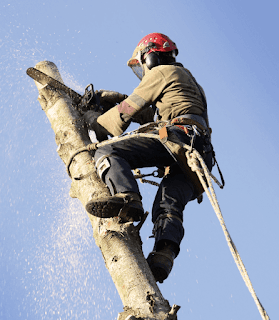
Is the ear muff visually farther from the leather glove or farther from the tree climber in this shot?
the leather glove

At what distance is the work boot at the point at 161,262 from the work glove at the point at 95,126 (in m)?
1.41

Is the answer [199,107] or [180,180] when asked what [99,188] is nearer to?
[180,180]

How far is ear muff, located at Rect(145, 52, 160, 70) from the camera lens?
4.35m

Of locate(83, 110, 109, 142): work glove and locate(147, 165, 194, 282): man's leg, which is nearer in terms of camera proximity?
locate(147, 165, 194, 282): man's leg

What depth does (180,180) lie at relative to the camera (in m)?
3.83

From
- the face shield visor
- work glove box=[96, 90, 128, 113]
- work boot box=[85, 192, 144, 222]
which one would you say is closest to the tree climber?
work boot box=[85, 192, 144, 222]

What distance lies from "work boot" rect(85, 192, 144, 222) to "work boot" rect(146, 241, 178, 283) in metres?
0.33

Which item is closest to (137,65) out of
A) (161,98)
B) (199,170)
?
(161,98)

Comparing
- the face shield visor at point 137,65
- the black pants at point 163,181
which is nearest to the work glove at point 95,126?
the black pants at point 163,181

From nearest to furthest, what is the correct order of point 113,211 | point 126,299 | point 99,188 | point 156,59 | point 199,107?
1. point 126,299
2. point 113,211
3. point 99,188
4. point 199,107
5. point 156,59

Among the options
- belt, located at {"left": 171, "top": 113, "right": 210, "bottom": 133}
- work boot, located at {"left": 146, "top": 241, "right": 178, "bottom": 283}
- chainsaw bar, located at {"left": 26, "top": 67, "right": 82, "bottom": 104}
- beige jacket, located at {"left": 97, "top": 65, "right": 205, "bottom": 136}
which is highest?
chainsaw bar, located at {"left": 26, "top": 67, "right": 82, "bottom": 104}

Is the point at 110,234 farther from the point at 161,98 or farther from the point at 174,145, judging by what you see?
the point at 161,98

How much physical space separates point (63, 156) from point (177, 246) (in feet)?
4.95

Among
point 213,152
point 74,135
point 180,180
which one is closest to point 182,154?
point 180,180
